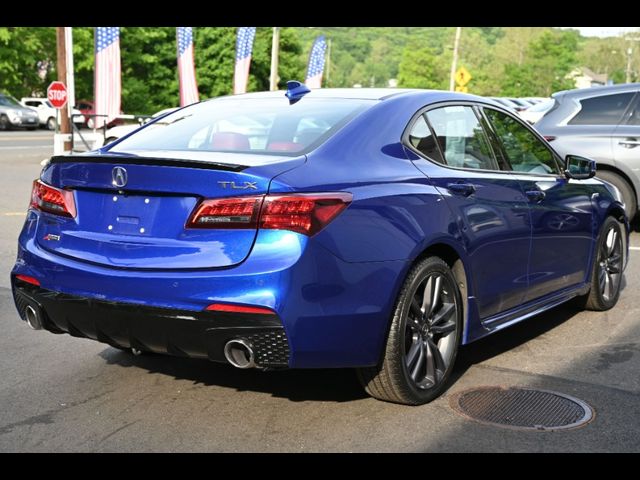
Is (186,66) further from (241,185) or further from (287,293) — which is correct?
(287,293)

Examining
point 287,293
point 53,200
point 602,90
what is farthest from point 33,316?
point 602,90

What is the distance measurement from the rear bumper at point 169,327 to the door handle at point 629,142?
7948mm

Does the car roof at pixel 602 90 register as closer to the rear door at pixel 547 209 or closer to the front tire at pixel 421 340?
the rear door at pixel 547 209

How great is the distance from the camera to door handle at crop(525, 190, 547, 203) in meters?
5.34

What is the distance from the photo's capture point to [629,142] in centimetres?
1063

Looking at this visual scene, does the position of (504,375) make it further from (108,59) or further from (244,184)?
(108,59)

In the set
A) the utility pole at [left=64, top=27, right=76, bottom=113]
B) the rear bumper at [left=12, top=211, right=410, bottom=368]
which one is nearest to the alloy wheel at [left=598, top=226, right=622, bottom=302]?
the rear bumper at [left=12, top=211, right=410, bottom=368]

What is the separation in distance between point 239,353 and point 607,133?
8.05 meters

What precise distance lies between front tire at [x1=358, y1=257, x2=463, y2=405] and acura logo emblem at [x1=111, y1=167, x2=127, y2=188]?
135cm

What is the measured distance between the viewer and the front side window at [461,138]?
4.86 metres

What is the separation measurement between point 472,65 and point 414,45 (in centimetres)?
960
